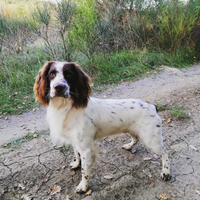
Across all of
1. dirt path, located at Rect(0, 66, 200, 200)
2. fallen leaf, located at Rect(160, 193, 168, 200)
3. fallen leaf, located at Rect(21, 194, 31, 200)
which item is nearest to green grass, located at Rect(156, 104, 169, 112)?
dirt path, located at Rect(0, 66, 200, 200)

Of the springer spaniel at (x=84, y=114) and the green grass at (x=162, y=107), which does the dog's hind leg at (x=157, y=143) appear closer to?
the springer spaniel at (x=84, y=114)

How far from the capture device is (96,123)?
2.33 metres

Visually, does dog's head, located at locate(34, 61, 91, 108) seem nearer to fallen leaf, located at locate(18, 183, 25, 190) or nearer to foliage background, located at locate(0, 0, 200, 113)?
fallen leaf, located at locate(18, 183, 25, 190)

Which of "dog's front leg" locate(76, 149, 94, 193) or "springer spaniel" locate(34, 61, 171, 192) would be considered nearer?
"springer spaniel" locate(34, 61, 171, 192)

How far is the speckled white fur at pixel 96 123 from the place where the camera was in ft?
7.35

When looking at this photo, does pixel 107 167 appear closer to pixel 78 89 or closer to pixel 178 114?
pixel 78 89

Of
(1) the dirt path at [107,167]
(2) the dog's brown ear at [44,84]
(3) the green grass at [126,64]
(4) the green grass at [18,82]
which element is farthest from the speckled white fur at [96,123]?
(3) the green grass at [126,64]

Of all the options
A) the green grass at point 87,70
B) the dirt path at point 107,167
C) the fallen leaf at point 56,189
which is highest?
the green grass at point 87,70

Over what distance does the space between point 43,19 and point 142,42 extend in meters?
3.90

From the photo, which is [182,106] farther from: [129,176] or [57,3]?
[57,3]

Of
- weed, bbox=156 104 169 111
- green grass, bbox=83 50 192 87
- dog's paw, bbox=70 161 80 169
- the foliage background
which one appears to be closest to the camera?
dog's paw, bbox=70 161 80 169

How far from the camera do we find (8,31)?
6.29 metres

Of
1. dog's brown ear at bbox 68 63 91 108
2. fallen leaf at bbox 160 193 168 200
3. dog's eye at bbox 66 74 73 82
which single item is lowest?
fallen leaf at bbox 160 193 168 200

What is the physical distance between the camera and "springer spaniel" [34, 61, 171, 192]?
7.04ft
